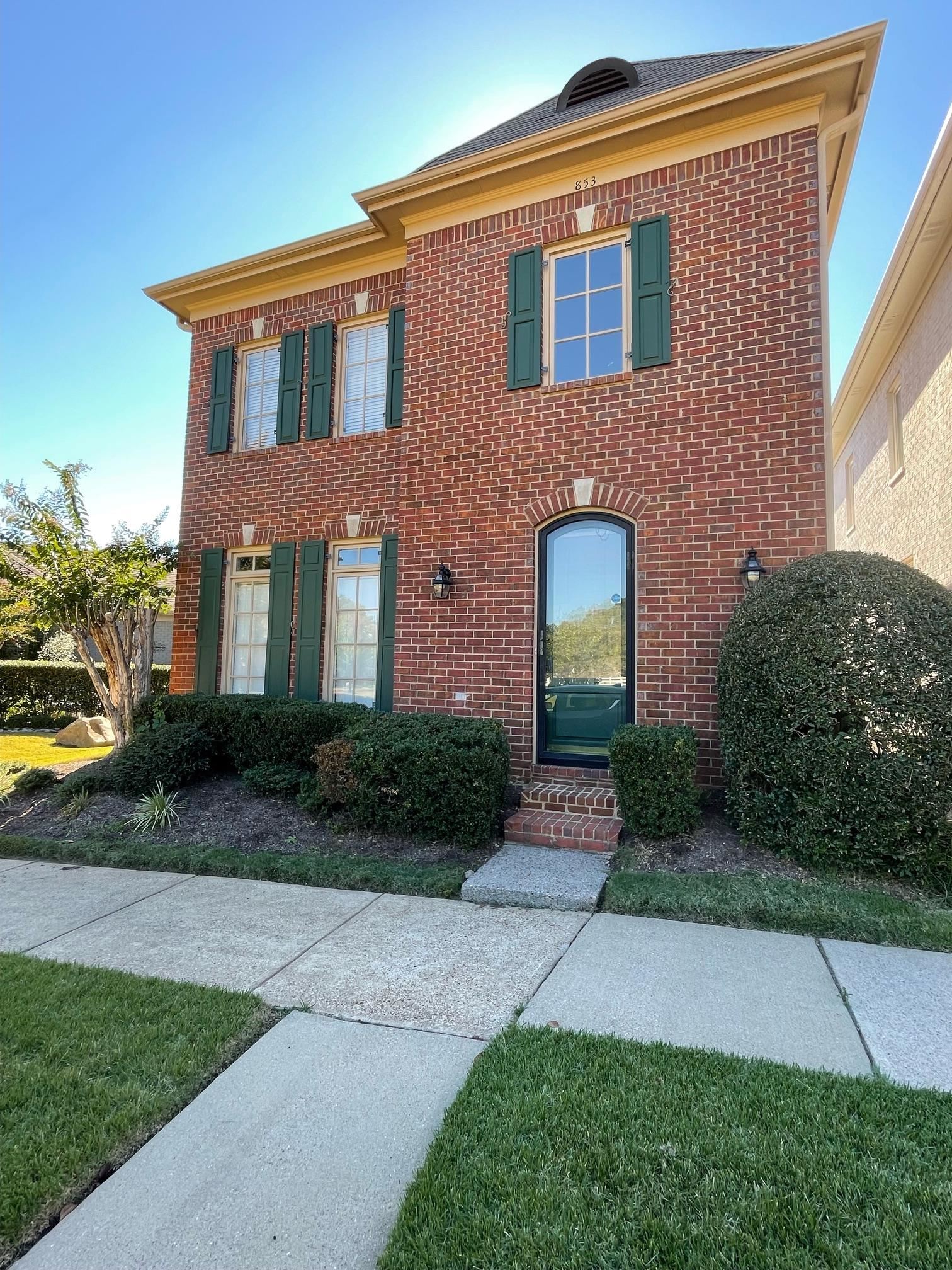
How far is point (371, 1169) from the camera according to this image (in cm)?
187

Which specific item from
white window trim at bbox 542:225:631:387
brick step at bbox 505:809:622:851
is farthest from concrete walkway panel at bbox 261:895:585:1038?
white window trim at bbox 542:225:631:387

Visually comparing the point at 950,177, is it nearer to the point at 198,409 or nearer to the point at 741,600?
the point at 741,600

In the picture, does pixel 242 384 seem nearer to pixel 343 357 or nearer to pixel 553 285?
pixel 343 357

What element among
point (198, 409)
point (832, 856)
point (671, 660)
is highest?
point (198, 409)

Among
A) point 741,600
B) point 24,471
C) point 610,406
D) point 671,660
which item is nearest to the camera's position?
point 741,600

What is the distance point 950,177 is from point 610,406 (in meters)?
4.82

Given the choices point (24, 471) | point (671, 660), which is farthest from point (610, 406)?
point (24, 471)

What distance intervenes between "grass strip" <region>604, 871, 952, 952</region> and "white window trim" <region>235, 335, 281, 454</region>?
732cm

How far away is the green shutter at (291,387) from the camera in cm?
838

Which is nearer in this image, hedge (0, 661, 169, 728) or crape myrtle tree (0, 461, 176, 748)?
crape myrtle tree (0, 461, 176, 748)

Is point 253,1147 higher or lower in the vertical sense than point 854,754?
lower

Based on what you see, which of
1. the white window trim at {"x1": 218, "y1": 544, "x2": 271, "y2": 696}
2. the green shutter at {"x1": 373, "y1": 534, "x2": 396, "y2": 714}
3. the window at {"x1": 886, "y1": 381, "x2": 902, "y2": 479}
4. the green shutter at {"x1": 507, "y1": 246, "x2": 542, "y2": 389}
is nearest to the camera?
the green shutter at {"x1": 507, "y1": 246, "x2": 542, "y2": 389}

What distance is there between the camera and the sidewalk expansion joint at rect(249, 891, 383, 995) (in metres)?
3.12

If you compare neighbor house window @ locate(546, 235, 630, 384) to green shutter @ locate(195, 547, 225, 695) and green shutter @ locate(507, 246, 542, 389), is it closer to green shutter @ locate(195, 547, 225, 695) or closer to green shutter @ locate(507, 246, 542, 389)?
green shutter @ locate(507, 246, 542, 389)
